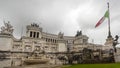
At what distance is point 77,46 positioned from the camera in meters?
94.2

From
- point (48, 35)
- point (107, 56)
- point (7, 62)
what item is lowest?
point (7, 62)

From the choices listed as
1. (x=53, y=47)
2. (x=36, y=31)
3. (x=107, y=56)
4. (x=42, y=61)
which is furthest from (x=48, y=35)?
(x=107, y=56)

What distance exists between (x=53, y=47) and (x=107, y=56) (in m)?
40.0

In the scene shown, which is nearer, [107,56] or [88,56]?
[107,56]

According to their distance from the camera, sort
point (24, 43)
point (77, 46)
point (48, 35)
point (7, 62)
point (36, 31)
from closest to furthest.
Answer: point (7, 62)
point (24, 43)
point (36, 31)
point (77, 46)
point (48, 35)

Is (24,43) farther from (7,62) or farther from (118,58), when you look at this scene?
(118,58)

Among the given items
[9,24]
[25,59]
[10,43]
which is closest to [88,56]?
[25,59]

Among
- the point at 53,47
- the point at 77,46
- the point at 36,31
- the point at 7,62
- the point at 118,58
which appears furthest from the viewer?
the point at 77,46

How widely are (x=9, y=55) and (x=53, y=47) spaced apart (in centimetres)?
2693

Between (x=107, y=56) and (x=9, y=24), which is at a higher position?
(x=9, y=24)

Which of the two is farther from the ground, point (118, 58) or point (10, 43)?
point (10, 43)

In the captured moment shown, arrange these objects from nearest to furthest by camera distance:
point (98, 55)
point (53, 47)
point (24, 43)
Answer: point (98, 55) < point (24, 43) < point (53, 47)

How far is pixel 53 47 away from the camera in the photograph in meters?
78.5

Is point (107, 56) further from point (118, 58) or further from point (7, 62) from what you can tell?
point (7, 62)
